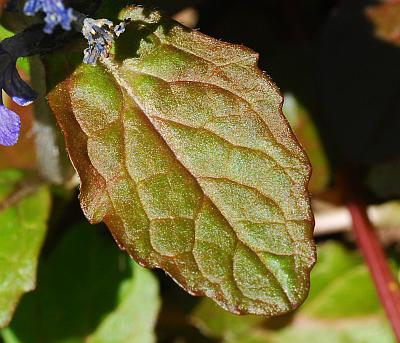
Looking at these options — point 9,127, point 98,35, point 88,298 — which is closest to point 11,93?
point 9,127

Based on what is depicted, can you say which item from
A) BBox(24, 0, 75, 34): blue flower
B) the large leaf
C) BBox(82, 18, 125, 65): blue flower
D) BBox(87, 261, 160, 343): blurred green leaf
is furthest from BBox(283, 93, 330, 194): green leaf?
BBox(24, 0, 75, 34): blue flower

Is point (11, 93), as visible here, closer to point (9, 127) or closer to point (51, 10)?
point (9, 127)

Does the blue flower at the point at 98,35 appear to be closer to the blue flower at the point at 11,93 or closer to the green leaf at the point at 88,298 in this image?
the blue flower at the point at 11,93

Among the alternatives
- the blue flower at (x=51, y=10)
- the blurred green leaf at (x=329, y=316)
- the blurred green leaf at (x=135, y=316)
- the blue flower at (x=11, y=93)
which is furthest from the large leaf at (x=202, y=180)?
the blurred green leaf at (x=329, y=316)

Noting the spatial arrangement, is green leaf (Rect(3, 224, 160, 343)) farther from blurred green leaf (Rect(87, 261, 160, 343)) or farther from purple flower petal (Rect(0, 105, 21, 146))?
purple flower petal (Rect(0, 105, 21, 146))

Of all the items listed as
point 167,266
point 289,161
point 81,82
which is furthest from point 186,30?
point 167,266

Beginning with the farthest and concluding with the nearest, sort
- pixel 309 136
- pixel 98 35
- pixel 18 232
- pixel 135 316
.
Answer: pixel 309 136
pixel 135 316
pixel 18 232
pixel 98 35
